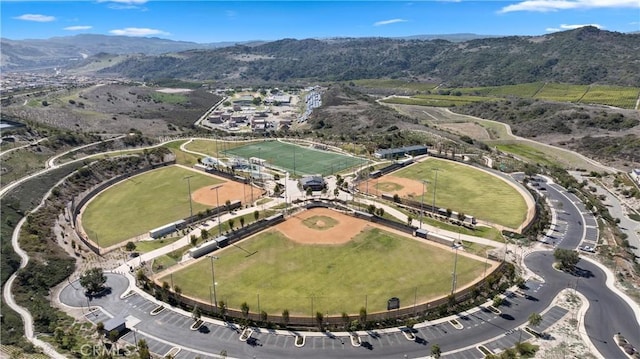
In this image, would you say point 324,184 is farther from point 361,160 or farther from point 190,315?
point 190,315

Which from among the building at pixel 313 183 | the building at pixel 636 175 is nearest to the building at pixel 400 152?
the building at pixel 313 183

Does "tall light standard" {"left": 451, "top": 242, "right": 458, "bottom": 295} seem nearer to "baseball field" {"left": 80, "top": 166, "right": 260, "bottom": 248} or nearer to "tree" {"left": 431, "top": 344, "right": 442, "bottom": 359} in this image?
"tree" {"left": 431, "top": 344, "right": 442, "bottom": 359}

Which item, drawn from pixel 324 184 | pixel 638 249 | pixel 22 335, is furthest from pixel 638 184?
pixel 22 335

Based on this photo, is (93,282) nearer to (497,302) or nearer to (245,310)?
(245,310)

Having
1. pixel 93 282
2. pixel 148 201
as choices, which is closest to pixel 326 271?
pixel 93 282

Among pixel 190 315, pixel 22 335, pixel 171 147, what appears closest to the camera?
pixel 22 335
